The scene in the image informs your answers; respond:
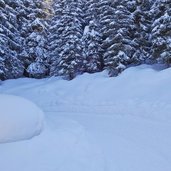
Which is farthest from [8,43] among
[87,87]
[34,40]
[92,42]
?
[87,87]

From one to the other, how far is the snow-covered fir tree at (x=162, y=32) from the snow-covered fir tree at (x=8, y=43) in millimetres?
9749

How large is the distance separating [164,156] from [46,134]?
2.82 m

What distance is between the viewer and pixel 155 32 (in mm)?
19359

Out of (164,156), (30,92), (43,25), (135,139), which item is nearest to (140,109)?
(135,139)

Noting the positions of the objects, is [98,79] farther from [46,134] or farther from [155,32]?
[46,134]

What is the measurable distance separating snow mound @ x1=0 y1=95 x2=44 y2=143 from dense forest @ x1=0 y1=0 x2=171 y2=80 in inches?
443

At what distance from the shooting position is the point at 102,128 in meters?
12.0

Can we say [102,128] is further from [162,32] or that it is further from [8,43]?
[8,43]

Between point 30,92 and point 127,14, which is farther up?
point 127,14

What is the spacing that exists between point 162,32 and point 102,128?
29.7 feet

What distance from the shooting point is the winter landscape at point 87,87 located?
7930mm

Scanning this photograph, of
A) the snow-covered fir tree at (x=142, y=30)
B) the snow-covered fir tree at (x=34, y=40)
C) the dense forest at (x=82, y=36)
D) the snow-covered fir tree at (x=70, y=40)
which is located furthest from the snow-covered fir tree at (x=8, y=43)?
the snow-covered fir tree at (x=142, y=30)

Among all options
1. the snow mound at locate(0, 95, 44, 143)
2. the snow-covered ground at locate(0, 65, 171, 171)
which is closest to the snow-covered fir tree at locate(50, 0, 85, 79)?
the snow-covered ground at locate(0, 65, 171, 171)

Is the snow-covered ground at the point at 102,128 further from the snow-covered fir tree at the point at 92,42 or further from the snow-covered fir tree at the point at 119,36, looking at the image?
the snow-covered fir tree at the point at 92,42
